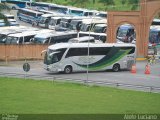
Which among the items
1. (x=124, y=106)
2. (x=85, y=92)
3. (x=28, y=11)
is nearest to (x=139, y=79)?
(x=85, y=92)

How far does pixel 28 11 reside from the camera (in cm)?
8750

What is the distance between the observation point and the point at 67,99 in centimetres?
2816

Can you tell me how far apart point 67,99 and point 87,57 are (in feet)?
51.4

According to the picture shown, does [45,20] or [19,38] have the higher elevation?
[45,20]

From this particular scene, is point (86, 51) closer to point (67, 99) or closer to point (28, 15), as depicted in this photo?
point (67, 99)

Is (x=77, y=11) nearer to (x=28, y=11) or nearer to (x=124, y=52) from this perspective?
(x=28, y=11)

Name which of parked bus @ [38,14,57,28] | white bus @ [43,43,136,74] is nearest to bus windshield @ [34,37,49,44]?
white bus @ [43,43,136,74]

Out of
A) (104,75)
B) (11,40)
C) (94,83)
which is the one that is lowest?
(104,75)

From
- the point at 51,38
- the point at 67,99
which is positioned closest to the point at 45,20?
the point at 51,38

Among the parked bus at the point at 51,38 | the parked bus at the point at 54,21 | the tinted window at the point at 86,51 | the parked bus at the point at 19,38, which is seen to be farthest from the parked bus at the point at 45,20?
the tinted window at the point at 86,51

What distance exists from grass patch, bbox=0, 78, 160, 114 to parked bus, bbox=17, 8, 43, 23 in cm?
4985

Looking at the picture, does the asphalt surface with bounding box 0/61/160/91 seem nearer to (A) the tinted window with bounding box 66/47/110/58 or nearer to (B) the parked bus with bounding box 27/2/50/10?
(A) the tinted window with bounding box 66/47/110/58

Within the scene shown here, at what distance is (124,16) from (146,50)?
447cm

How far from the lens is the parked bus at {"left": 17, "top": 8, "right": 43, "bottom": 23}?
85.6 m
